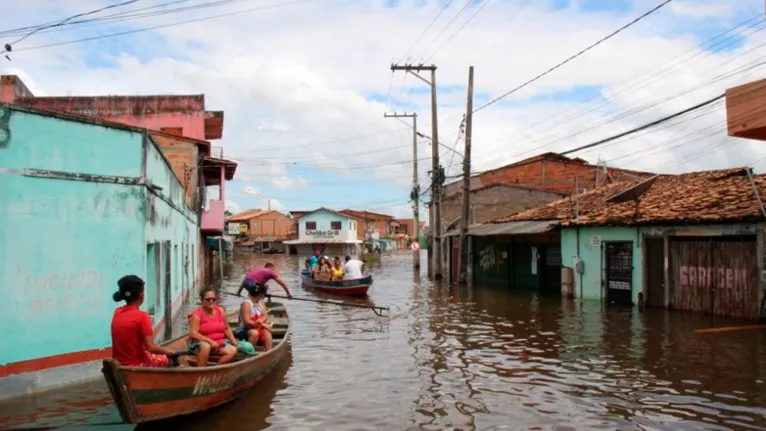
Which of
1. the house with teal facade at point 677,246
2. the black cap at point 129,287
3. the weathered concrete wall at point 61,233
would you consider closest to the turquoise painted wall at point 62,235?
the weathered concrete wall at point 61,233

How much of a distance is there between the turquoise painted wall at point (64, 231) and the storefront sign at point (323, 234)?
208 ft

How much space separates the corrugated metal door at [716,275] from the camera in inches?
618

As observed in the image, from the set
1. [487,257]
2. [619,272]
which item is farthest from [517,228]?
[487,257]

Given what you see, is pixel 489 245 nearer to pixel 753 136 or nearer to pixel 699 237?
pixel 699 237

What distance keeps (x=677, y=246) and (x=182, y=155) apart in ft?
67.1

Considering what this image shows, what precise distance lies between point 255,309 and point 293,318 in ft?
24.5

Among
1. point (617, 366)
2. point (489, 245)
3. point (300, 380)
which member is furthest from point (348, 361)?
point (489, 245)

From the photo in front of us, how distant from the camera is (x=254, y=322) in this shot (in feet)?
35.6

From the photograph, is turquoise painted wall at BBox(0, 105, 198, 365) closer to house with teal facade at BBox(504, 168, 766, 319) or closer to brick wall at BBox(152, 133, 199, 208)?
house with teal facade at BBox(504, 168, 766, 319)

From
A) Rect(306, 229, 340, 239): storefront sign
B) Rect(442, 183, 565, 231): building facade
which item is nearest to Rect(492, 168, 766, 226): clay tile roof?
Rect(442, 183, 565, 231): building facade

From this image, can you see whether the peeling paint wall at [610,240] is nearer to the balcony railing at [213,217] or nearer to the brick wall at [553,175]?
the balcony railing at [213,217]

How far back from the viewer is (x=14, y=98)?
32562 millimetres

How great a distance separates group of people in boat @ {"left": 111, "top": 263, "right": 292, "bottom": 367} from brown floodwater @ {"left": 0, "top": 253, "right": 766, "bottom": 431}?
0.77 meters

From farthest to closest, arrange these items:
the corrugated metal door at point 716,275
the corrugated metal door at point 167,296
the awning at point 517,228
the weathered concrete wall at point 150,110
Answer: the weathered concrete wall at point 150,110
the awning at point 517,228
the corrugated metal door at point 716,275
the corrugated metal door at point 167,296
